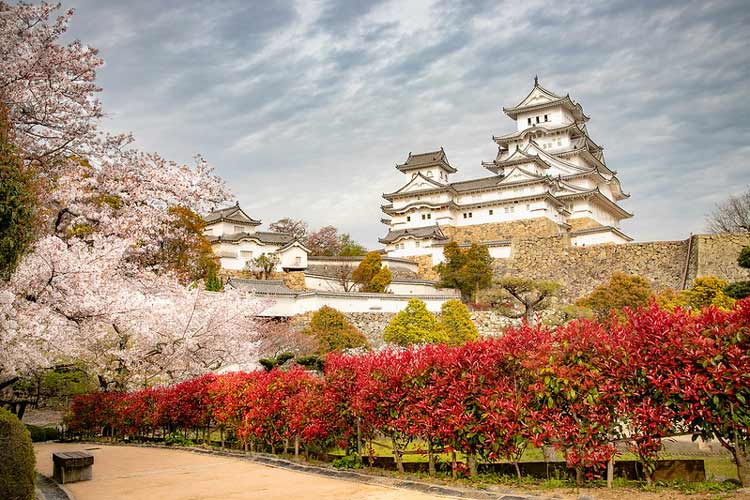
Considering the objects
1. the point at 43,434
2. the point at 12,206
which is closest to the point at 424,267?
the point at 43,434

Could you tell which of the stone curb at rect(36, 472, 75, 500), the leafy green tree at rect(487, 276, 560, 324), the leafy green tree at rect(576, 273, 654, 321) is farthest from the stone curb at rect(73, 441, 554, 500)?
the leafy green tree at rect(487, 276, 560, 324)

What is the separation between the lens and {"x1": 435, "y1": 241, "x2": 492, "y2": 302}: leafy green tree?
123 feet

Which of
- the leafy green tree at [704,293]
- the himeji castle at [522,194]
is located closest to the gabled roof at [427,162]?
the himeji castle at [522,194]

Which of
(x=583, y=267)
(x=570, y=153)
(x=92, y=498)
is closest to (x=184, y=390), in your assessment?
(x=92, y=498)

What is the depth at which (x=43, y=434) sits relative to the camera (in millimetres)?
16172

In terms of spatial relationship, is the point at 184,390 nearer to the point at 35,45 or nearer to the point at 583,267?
the point at 35,45

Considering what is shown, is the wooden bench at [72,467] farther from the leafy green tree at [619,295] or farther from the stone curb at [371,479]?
the leafy green tree at [619,295]

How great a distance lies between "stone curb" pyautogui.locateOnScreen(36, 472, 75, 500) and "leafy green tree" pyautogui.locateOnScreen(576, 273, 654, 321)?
24.7 m

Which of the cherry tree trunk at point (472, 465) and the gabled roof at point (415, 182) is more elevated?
the gabled roof at point (415, 182)

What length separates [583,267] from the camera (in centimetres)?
3938

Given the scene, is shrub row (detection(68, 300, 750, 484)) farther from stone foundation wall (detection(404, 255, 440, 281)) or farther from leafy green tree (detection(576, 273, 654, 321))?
stone foundation wall (detection(404, 255, 440, 281))

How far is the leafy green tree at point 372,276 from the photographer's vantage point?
3853 centimetres

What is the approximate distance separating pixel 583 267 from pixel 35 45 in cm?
3496

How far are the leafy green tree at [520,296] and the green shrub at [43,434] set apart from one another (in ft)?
74.8
